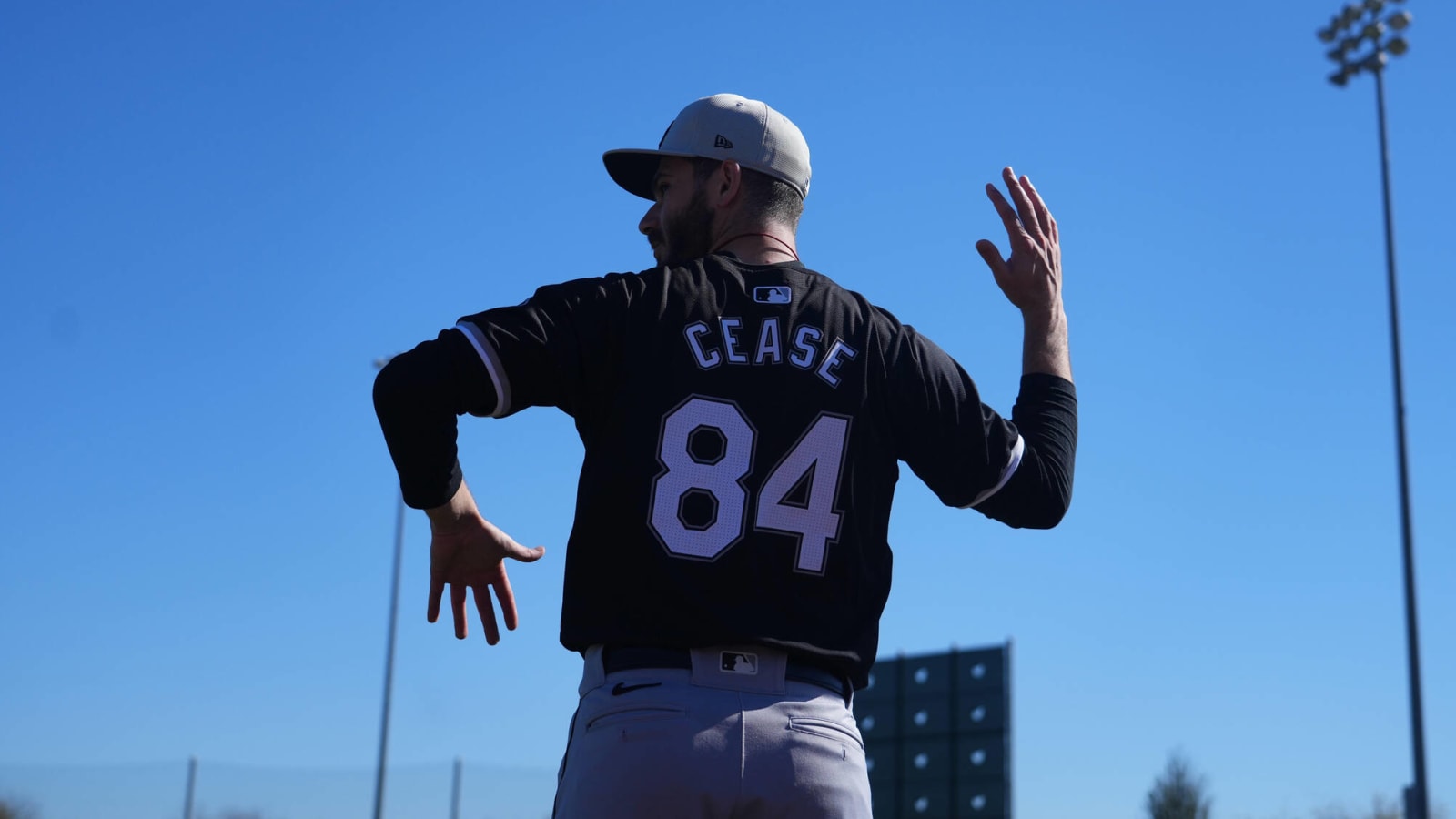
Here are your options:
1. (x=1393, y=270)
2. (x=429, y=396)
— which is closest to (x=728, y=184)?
(x=429, y=396)

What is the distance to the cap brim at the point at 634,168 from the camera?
13.3 ft

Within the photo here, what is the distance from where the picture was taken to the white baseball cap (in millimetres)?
3799

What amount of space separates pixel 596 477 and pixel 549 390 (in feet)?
0.75

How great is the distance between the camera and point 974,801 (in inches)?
808

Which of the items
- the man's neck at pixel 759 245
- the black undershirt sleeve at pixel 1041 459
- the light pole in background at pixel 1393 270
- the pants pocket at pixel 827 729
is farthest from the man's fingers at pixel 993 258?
the light pole in background at pixel 1393 270

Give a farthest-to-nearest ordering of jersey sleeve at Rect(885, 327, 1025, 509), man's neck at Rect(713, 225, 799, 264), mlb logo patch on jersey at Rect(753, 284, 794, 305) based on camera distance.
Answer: man's neck at Rect(713, 225, 799, 264)
jersey sleeve at Rect(885, 327, 1025, 509)
mlb logo patch on jersey at Rect(753, 284, 794, 305)

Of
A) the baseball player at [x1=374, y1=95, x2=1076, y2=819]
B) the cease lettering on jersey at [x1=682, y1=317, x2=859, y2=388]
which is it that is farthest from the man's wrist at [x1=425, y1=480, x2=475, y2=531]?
the cease lettering on jersey at [x1=682, y1=317, x2=859, y2=388]

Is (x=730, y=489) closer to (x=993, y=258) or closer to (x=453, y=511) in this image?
(x=453, y=511)

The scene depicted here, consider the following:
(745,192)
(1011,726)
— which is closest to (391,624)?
(1011,726)

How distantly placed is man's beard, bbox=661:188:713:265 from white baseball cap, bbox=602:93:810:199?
130 mm

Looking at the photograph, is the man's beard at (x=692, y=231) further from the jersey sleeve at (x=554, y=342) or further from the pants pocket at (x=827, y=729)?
the pants pocket at (x=827, y=729)

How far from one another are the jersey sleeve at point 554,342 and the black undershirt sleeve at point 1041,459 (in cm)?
112

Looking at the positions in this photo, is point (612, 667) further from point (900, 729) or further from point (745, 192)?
point (900, 729)

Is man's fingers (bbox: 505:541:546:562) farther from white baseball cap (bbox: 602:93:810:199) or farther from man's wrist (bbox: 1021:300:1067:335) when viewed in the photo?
man's wrist (bbox: 1021:300:1067:335)
